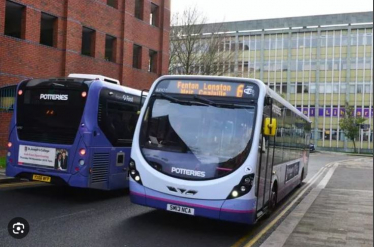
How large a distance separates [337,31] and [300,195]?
58397mm

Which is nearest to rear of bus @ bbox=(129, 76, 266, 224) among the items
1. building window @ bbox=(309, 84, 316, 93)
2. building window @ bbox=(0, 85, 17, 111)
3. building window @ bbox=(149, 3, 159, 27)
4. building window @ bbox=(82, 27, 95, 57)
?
building window @ bbox=(0, 85, 17, 111)

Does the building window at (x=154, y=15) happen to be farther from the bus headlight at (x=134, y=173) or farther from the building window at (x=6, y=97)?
the bus headlight at (x=134, y=173)

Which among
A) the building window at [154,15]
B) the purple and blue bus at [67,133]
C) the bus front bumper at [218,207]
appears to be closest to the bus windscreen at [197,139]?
the bus front bumper at [218,207]

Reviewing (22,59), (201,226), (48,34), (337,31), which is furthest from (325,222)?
(337,31)

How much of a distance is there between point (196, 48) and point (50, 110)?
2267 cm

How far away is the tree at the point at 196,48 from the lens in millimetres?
30547

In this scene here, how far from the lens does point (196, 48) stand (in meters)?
30.8

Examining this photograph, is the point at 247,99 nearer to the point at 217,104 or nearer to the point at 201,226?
the point at 217,104

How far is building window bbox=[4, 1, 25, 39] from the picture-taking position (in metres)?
18.0

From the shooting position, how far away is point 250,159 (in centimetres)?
658

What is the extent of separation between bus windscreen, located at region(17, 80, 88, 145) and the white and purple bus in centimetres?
207

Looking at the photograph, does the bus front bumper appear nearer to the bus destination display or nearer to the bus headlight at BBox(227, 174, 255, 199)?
the bus headlight at BBox(227, 174, 255, 199)

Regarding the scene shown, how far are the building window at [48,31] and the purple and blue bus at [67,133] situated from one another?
11.2 m

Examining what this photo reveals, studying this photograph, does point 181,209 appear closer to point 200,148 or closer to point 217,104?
point 200,148
